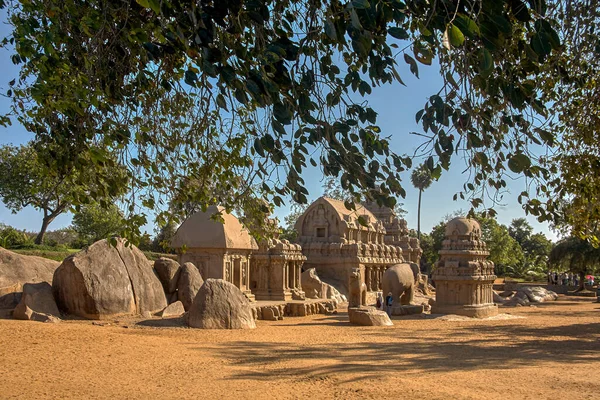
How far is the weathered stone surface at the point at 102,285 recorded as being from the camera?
600 inches

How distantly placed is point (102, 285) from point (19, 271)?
3361 millimetres

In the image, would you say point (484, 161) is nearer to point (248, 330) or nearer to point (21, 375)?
point (21, 375)

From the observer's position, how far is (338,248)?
32875mm

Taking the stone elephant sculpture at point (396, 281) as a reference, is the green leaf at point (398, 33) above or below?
above

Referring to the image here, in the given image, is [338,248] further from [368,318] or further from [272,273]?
[368,318]

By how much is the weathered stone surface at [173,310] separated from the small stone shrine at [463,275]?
36.2 feet

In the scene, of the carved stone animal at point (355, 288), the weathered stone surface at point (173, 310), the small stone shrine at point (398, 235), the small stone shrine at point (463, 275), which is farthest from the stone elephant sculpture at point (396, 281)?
the small stone shrine at point (398, 235)

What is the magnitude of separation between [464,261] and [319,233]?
12953mm

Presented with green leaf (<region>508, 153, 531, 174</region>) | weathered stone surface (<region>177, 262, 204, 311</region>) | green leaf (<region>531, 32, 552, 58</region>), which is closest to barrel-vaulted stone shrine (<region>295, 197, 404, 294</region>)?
weathered stone surface (<region>177, 262, 204, 311</region>)

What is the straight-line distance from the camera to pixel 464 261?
23.3 meters

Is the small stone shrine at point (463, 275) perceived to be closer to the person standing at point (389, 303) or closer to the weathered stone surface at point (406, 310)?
the weathered stone surface at point (406, 310)

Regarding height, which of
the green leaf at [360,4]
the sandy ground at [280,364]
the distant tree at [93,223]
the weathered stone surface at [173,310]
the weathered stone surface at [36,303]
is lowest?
the sandy ground at [280,364]

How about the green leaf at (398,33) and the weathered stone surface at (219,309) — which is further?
the weathered stone surface at (219,309)

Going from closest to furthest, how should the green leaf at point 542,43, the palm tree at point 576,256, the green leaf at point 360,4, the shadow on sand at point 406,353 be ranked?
the green leaf at point 360,4, the green leaf at point 542,43, the shadow on sand at point 406,353, the palm tree at point 576,256
